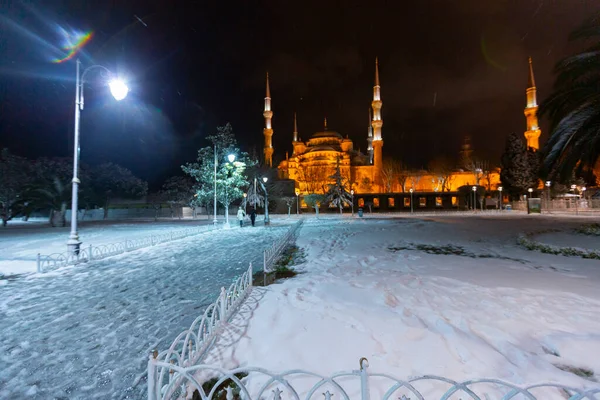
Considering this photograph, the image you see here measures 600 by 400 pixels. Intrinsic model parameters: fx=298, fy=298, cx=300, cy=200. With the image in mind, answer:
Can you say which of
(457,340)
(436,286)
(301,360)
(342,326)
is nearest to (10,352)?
(301,360)

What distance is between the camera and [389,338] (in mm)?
4098

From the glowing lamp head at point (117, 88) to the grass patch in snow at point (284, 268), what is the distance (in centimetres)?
753

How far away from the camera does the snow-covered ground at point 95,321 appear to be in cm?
338

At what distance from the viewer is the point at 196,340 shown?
3537mm

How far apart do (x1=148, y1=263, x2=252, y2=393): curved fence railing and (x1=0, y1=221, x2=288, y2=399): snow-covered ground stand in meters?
0.30

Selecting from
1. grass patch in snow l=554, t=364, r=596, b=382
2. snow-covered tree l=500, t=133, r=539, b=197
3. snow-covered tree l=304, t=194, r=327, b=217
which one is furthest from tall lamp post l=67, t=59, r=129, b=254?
snow-covered tree l=500, t=133, r=539, b=197

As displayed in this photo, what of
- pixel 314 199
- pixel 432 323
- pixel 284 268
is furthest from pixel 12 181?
pixel 432 323

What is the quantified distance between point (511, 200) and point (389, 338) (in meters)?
58.0

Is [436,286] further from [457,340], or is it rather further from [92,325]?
[92,325]

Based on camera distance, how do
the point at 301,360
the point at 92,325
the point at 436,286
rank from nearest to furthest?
the point at 301,360
the point at 92,325
the point at 436,286

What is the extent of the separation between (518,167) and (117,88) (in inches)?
2214

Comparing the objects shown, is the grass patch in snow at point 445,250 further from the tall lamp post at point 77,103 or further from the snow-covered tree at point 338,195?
the snow-covered tree at point 338,195

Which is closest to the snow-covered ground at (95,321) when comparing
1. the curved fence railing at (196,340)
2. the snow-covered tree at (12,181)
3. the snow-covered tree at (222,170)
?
the curved fence railing at (196,340)

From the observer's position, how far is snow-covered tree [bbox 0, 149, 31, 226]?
1098 inches
